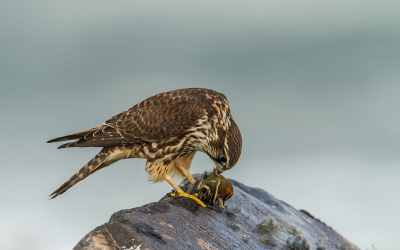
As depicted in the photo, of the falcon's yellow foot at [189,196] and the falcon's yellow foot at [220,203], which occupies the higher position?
the falcon's yellow foot at [220,203]

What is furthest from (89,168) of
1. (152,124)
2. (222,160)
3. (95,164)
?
(222,160)

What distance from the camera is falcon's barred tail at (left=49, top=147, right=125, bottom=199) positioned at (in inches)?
168

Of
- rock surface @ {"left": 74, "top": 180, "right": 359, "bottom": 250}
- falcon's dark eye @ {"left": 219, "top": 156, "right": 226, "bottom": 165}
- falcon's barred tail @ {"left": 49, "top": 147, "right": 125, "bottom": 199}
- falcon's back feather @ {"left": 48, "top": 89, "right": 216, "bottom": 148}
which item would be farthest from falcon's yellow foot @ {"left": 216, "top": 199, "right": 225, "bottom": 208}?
falcon's barred tail @ {"left": 49, "top": 147, "right": 125, "bottom": 199}

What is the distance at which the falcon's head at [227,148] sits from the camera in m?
4.14

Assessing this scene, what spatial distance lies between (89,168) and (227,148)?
1.61m

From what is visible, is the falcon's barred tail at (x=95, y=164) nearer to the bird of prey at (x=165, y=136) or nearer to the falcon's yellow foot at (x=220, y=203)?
the bird of prey at (x=165, y=136)

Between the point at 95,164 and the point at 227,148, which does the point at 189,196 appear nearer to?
the point at 227,148

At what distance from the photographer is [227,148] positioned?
4148 mm

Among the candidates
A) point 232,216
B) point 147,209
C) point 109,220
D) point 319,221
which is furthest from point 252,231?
point 319,221

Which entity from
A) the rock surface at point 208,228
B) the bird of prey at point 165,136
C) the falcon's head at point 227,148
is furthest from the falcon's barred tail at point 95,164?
the falcon's head at point 227,148

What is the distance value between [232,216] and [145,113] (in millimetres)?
1534

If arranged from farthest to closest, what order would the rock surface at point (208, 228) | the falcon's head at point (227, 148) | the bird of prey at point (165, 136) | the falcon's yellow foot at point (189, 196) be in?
the bird of prey at point (165, 136), the falcon's head at point (227, 148), the falcon's yellow foot at point (189, 196), the rock surface at point (208, 228)

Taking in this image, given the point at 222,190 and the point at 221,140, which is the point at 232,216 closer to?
the point at 222,190

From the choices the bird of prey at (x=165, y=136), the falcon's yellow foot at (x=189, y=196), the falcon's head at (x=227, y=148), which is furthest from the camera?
the bird of prey at (x=165, y=136)
